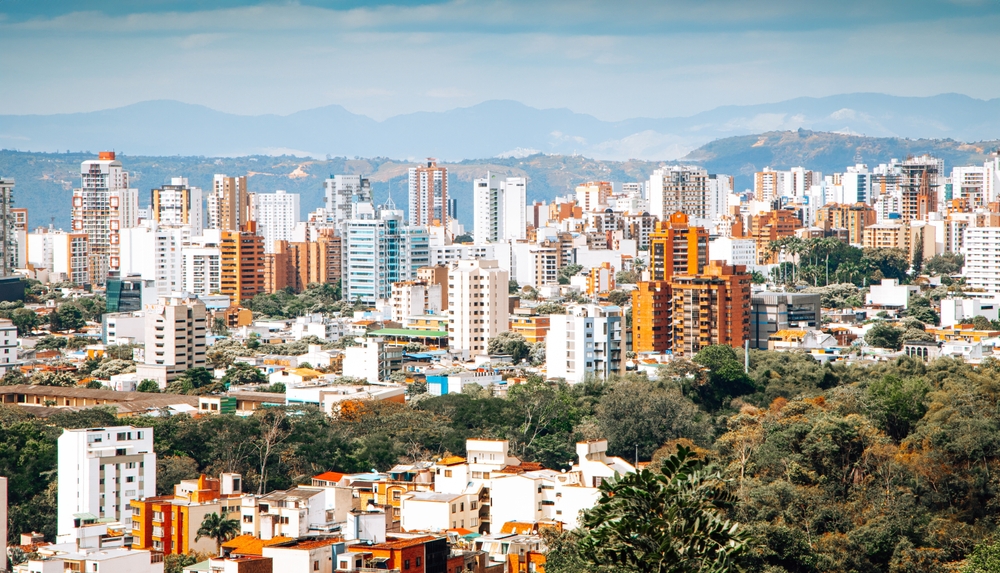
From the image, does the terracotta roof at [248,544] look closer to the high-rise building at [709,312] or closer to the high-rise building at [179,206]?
the high-rise building at [709,312]

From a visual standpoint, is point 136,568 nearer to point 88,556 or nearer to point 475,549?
point 88,556

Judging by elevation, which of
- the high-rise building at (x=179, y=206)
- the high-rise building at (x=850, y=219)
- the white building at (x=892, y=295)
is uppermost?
the high-rise building at (x=179, y=206)

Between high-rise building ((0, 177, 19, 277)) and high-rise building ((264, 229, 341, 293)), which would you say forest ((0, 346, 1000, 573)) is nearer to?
high-rise building ((264, 229, 341, 293))

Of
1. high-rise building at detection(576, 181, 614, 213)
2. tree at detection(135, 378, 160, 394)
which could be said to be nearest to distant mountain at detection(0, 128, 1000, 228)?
high-rise building at detection(576, 181, 614, 213)

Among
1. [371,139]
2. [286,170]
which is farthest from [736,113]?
[286,170]

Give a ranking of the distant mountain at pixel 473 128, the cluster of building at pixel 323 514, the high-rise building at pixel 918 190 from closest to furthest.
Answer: the cluster of building at pixel 323 514
the high-rise building at pixel 918 190
the distant mountain at pixel 473 128

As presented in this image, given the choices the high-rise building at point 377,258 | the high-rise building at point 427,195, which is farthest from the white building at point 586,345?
the high-rise building at point 427,195

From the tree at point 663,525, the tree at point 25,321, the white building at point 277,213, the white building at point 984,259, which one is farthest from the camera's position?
the white building at point 277,213

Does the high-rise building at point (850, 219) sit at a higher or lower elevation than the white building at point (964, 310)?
higher
